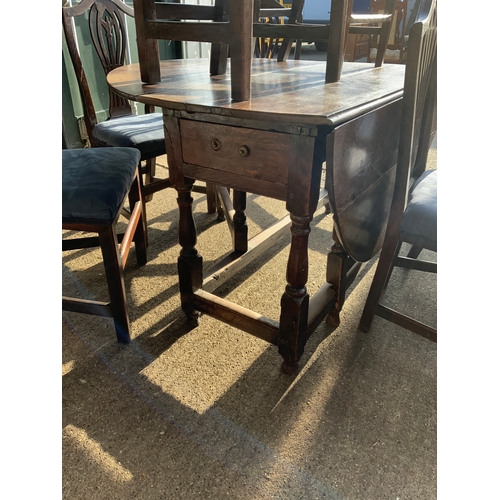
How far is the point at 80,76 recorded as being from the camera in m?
1.84

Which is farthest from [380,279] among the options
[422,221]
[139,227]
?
[139,227]

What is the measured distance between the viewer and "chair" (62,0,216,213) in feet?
5.93

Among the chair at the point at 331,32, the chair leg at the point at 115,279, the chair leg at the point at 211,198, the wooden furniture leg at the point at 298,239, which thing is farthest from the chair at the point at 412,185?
the chair leg at the point at 211,198

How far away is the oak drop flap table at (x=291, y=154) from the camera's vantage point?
3.13ft

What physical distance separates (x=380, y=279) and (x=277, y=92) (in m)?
0.75

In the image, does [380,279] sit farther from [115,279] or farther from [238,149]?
[115,279]

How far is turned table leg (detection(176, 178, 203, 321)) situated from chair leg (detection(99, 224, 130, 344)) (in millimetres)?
212

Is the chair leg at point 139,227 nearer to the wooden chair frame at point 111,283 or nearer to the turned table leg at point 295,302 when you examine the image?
the wooden chair frame at point 111,283

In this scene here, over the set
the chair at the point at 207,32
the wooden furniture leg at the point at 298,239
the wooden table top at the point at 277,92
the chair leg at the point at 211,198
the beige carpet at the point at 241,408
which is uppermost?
the chair at the point at 207,32

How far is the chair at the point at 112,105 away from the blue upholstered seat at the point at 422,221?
118cm

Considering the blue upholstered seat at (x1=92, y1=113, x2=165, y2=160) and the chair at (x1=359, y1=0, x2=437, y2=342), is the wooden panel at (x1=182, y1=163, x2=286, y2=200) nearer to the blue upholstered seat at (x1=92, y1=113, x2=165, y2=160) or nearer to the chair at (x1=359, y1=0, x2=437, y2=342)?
the chair at (x1=359, y1=0, x2=437, y2=342)

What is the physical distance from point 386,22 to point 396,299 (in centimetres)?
120

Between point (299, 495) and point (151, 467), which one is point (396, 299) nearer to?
point (299, 495)

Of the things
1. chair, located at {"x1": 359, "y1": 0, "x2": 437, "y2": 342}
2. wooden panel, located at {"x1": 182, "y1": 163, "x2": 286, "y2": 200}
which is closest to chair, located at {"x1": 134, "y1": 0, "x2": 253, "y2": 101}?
wooden panel, located at {"x1": 182, "y1": 163, "x2": 286, "y2": 200}
